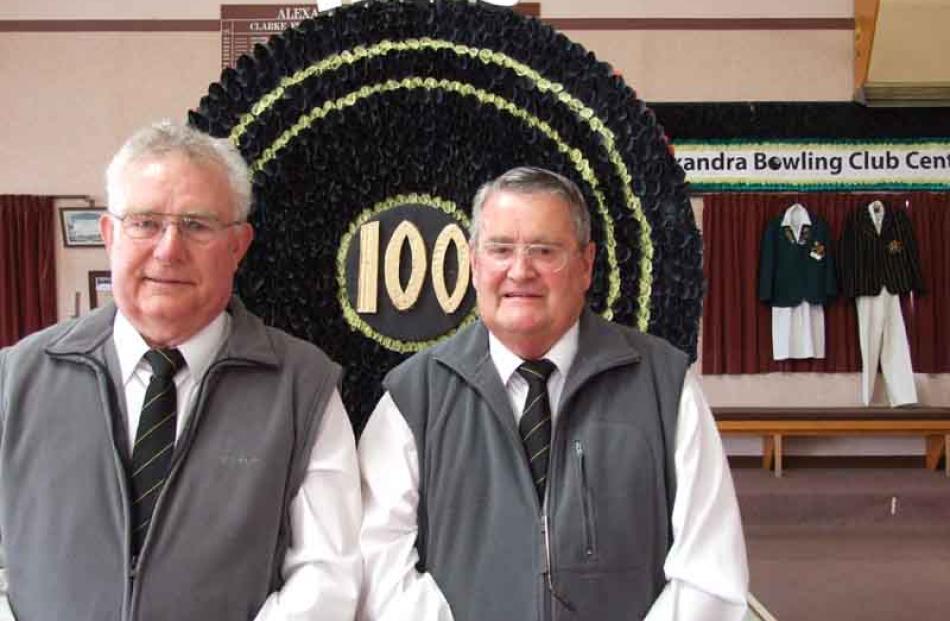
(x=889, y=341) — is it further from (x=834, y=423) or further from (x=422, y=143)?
(x=422, y=143)

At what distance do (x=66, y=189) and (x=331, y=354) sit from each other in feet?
16.1

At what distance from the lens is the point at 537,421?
1.45m

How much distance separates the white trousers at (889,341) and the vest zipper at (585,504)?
5009mm

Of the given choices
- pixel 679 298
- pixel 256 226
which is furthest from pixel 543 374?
pixel 256 226

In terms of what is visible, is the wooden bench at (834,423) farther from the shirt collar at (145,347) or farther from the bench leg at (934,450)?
the shirt collar at (145,347)

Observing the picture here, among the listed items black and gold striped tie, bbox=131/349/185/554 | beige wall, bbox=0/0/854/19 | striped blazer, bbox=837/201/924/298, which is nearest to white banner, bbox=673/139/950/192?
striped blazer, bbox=837/201/924/298

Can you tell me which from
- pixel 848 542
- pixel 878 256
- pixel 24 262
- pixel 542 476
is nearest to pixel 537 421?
pixel 542 476

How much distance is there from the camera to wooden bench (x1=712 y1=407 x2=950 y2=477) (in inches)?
223

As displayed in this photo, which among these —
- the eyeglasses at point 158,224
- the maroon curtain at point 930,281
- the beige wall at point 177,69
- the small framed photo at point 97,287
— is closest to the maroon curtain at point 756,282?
the maroon curtain at point 930,281

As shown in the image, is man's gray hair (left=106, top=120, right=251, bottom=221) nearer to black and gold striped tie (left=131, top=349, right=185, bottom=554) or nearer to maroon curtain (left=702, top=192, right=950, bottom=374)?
black and gold striped tie (left=131, top=349, right=185, bottom=554)

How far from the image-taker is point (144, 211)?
1308 mm

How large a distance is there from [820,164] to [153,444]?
5484 mm

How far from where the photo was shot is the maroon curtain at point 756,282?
19.3ft

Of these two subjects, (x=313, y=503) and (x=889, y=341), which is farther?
(x=889, y=341)
